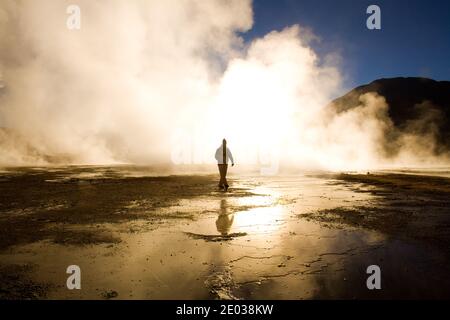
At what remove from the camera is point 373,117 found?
63.4 m

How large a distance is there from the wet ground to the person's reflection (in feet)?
0.07

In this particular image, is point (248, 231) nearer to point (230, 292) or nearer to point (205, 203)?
point (230, 292)

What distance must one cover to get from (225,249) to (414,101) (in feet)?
276

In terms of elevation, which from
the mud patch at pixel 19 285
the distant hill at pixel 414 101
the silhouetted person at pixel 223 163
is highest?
the distant hill at pixel 414 101

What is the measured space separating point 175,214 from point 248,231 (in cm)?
251

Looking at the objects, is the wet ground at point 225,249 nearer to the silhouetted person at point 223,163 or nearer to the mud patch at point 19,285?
the mud patch at point 19,285

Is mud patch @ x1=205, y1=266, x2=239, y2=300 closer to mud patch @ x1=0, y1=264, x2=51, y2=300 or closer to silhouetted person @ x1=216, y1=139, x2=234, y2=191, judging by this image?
mud patch @ x1=0, y1=264, x2=51, y2=300

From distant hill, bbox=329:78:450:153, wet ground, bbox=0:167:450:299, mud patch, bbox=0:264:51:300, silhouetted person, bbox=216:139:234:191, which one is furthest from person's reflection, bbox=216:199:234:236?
distant hill, bbox=329:78:450:153

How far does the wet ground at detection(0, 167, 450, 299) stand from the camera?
12.3 feet

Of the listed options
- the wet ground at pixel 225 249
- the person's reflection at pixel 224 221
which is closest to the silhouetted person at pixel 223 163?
the wet ground at pixel 225 249

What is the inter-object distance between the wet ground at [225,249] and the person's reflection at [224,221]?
22 mm

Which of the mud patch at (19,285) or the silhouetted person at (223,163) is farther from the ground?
the silhouetted person at (223,163)

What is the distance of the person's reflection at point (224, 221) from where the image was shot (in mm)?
6572
